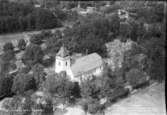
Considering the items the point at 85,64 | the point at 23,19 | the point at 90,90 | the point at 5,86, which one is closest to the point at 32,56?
the point at 5,86

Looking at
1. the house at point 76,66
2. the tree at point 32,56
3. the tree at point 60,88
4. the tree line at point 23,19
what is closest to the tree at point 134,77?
the house at point 76,66

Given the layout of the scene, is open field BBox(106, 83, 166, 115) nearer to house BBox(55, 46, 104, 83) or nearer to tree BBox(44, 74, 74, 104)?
tree BBox(44, 74, 74, 104)

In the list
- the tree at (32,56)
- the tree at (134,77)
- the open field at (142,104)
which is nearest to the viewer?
the open field at (142,104)

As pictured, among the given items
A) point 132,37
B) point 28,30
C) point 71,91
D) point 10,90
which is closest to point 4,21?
point 28,30

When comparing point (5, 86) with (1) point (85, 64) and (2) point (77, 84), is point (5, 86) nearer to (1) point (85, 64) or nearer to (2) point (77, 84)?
(2) point (77, 84)

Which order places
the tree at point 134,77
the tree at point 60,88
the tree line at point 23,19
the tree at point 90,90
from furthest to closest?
the tree line at point 23,19, the tree at point 134,77, the tree at point 90,90, the tree at point 60,88

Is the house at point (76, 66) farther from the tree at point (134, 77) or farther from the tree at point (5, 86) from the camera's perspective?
the tree at point (5, 86)
